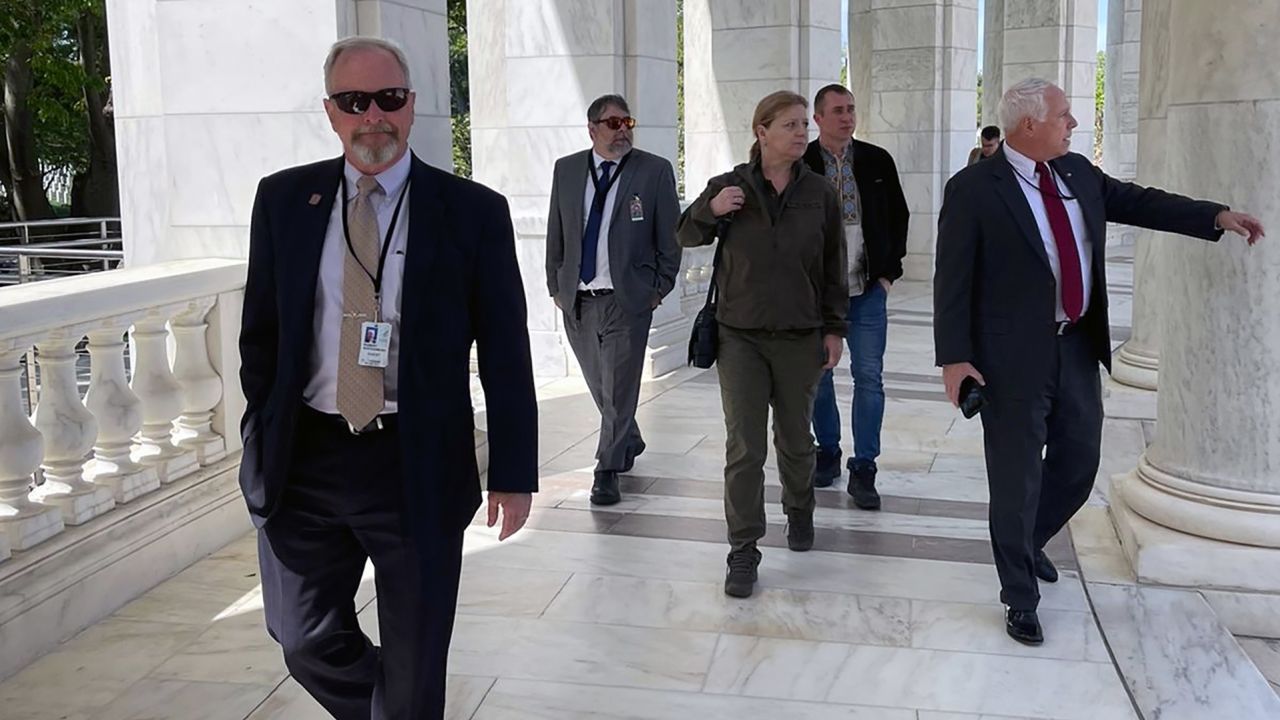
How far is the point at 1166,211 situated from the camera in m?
4.88

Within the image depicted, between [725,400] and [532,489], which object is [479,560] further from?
[532,489]

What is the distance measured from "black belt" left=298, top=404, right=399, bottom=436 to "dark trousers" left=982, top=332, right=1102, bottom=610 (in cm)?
254

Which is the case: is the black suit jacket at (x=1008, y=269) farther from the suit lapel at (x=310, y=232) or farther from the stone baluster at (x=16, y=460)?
the stone baluster at (x=16, y=460)

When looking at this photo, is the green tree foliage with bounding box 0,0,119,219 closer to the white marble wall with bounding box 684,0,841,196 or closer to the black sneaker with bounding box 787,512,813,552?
the white marble wall with bounding box 684,0,841,196

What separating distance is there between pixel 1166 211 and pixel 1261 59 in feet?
2.69

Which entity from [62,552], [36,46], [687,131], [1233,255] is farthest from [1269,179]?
[36,46]

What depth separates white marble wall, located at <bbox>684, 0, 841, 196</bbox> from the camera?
14172 mm

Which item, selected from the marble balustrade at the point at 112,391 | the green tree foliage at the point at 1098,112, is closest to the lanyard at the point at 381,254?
the marble balustrade at the point at 112,391

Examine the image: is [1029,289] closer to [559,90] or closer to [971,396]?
[971,396]

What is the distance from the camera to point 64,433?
16.8ft

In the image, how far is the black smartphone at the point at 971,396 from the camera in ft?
15.8

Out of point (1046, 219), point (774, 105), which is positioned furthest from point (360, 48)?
point (1046, 219)

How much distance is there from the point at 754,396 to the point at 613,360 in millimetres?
1444

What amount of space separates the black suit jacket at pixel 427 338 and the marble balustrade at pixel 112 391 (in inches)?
75.4
